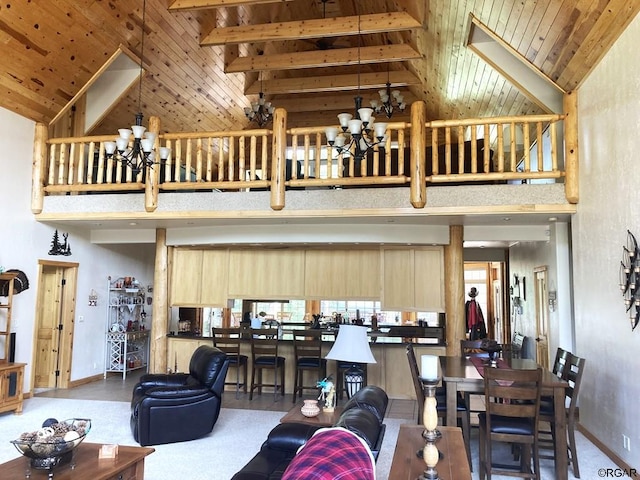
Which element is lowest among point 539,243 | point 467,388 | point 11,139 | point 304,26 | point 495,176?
point 467,388

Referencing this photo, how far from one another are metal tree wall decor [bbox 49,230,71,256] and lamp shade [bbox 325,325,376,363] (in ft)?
17.2

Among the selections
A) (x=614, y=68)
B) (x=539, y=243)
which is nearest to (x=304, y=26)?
(x=614, y=68)

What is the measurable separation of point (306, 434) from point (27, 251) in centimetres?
555

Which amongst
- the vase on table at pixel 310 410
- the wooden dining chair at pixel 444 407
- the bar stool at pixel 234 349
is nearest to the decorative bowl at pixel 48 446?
the vase on table at pixel 310 410

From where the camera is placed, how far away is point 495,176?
19.3 feet

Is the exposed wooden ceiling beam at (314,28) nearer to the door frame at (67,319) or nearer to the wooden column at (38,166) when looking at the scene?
the wooden column at (38,166)

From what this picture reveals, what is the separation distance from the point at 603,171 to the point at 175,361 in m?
6.38

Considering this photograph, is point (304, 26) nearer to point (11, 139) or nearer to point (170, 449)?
point (11, 139)

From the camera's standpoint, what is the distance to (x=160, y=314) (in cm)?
781

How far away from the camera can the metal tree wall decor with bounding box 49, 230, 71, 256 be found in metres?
7.50

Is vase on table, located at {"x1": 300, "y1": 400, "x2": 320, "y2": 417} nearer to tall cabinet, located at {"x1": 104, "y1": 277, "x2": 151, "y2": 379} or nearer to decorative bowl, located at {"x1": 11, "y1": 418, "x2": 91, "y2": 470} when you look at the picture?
decorative bowl, located at {"x1": 11, "y1": 418, "x2": 91, "y2": 470}

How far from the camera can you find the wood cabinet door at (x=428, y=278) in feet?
24.6

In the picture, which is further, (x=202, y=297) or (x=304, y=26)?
(x=202, y=297)

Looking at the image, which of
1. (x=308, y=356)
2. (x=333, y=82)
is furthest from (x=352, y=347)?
(x=333, y=82)
